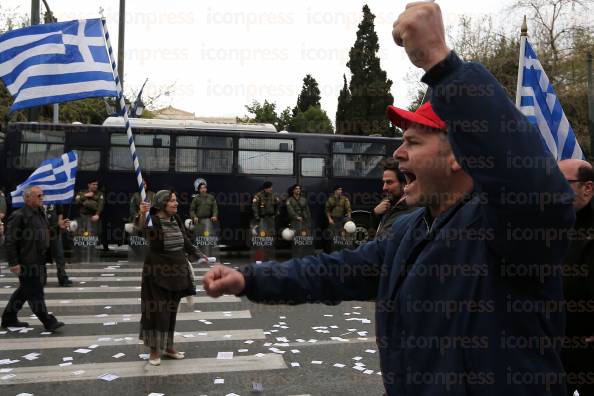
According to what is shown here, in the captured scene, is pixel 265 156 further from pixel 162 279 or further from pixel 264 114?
pixel 264 114

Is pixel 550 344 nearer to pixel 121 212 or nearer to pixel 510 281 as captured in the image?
pixel 510 281

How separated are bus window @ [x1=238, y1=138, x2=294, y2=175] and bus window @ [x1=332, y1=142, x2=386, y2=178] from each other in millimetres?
1334

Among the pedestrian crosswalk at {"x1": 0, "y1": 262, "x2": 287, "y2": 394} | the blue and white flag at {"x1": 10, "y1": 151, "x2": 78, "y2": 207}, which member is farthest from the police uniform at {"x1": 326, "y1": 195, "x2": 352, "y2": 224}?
the blue and white flag at {"x1": 10, "y1": 151, "x2": 78, "y2": 207}

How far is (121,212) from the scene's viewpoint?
1428 centimetres

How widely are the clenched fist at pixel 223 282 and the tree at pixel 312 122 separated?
165ft

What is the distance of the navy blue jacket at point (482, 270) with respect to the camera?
1263 mm

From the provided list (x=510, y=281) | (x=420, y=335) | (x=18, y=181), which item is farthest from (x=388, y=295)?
→ (x=18, y=181)

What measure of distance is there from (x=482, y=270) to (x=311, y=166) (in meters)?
13.7

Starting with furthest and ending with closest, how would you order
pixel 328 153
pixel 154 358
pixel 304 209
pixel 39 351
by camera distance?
pixel 328 153
pixel 304 209
pixel 39 351
pixel 154 358

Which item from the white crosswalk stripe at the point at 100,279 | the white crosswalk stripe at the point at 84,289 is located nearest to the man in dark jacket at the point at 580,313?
the white crosswalk stripe at the point at 84,289

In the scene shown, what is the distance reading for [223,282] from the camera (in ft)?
6.09

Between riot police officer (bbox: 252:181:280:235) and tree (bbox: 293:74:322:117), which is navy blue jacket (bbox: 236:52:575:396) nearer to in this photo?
riot police officer (bbox: 252:181:280:235)

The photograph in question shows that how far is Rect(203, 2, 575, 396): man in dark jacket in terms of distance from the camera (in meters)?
1.27

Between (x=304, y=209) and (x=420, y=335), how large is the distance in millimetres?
12131
